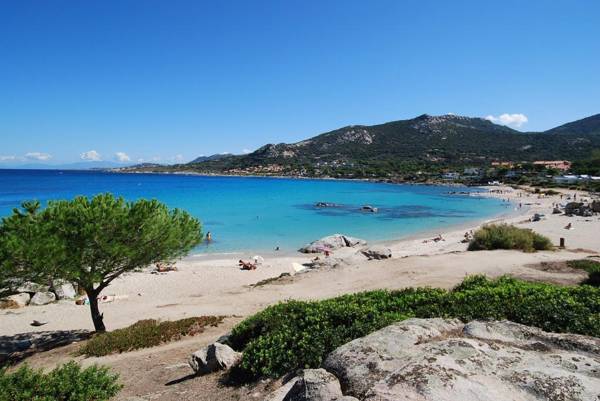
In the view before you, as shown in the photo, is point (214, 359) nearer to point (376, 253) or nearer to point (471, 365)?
point (471, 365)

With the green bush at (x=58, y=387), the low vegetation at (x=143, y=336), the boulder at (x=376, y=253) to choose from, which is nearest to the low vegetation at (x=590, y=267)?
the boulder at (x=376, y=253)

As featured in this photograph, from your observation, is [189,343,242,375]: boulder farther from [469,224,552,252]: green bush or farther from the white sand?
[469,224,552,252]: green bush

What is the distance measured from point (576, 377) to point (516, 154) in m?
205

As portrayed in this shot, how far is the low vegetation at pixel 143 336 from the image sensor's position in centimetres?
1186

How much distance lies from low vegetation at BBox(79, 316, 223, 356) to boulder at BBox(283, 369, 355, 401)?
8.96 meters

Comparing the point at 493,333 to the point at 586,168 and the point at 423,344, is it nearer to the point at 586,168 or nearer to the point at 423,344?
the point at 423,344

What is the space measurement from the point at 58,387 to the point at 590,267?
A: 20739mm

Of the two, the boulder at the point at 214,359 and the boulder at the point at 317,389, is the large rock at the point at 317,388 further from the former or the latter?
the boulder at the point at 214,359

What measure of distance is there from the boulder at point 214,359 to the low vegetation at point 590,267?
14.7 meters

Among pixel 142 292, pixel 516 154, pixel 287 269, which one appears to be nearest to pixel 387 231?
pixel 287 269

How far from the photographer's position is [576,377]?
157 inches

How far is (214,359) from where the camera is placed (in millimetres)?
7875

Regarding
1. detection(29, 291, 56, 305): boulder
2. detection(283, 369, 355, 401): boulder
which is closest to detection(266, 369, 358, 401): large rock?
detection(283, 369, 355, 401): boulder

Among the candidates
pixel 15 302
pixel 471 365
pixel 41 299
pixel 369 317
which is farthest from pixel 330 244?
pixel 471 365
